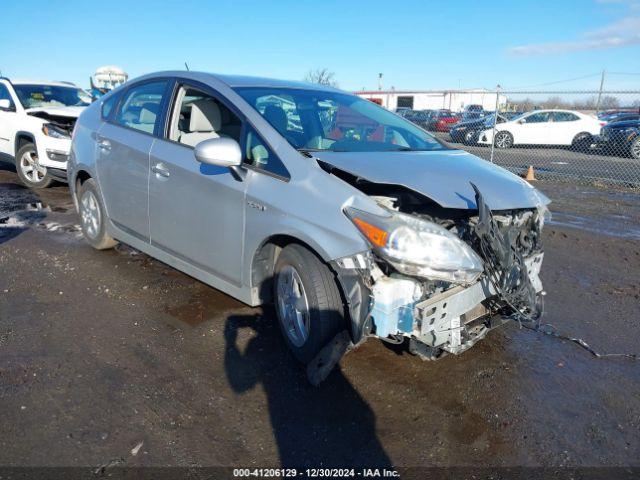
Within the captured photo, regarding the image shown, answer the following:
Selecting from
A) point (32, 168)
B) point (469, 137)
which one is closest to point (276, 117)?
point (32, 168)

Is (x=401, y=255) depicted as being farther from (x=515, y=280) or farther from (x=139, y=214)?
(x=139, y=214)

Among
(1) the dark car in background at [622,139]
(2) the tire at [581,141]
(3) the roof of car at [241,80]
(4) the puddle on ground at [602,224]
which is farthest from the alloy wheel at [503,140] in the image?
(3) the roof of car at [241,80]

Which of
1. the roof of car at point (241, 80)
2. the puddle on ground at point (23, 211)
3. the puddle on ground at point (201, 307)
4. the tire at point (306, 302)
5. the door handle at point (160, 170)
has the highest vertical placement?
the roof of car at point (241, 80)

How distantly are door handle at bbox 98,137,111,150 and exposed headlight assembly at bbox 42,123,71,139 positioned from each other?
3.73m

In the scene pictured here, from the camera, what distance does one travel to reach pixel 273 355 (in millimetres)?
3428

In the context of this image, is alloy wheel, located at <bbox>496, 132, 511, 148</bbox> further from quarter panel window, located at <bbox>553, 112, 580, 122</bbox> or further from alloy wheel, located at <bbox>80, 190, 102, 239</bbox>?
alloy wheel, located at <bbox>80, 190, 102, 239</bbox>

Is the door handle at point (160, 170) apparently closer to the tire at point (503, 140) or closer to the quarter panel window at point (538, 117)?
the tire at point (503, 140)

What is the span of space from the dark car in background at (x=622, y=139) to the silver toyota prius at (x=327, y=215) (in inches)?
551

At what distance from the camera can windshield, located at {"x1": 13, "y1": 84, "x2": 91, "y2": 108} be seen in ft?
29.5

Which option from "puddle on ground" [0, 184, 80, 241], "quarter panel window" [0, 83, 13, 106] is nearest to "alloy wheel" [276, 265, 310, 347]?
"puddle on ground" [0, 184, 80, 241]

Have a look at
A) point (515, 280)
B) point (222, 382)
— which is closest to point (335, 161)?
point (515, 280)

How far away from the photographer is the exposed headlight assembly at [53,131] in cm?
799

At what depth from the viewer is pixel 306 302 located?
3076 millimetres

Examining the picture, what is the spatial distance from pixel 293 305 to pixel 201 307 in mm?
1225
